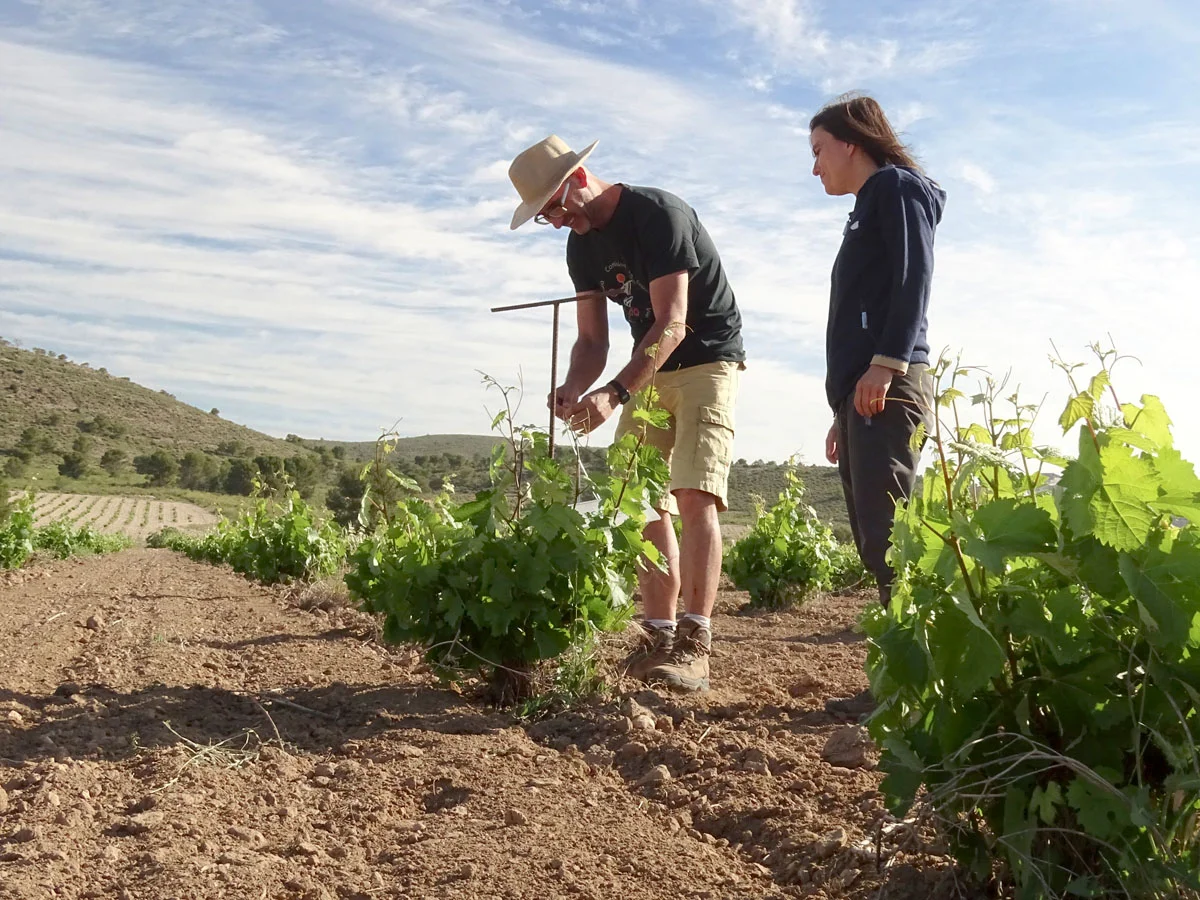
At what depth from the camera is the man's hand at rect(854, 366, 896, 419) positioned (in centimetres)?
300

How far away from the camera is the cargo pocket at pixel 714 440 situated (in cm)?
365

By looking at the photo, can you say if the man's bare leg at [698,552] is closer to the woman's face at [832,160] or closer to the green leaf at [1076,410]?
the woman's face at [832,160]

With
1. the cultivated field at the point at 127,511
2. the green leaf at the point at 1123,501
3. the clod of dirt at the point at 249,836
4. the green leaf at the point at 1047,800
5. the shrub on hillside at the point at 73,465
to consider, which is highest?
the green leaf at the point at 1123,501

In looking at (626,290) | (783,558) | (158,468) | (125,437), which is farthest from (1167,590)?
(125,437)

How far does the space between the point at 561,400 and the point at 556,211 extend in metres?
0.72

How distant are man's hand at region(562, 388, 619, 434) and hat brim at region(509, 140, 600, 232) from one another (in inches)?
29.0

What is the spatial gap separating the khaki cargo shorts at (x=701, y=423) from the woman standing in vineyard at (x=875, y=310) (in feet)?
1.32

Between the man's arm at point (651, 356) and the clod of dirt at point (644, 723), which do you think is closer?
the clod of dirt at point (644, 723)

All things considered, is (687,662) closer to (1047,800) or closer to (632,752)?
(632,752)

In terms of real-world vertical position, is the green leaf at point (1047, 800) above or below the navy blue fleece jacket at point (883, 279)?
below

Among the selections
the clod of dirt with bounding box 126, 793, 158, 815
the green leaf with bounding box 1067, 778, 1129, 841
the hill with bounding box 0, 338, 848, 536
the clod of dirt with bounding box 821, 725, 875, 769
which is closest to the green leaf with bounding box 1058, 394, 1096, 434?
the green leaf with bounding box 1067, 778, 1129, 841

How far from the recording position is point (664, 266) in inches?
140

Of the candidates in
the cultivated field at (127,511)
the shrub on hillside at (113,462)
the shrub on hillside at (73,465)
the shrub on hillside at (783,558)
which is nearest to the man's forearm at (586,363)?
the shrub on hillside at (783,558)

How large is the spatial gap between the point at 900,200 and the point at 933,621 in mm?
1918
